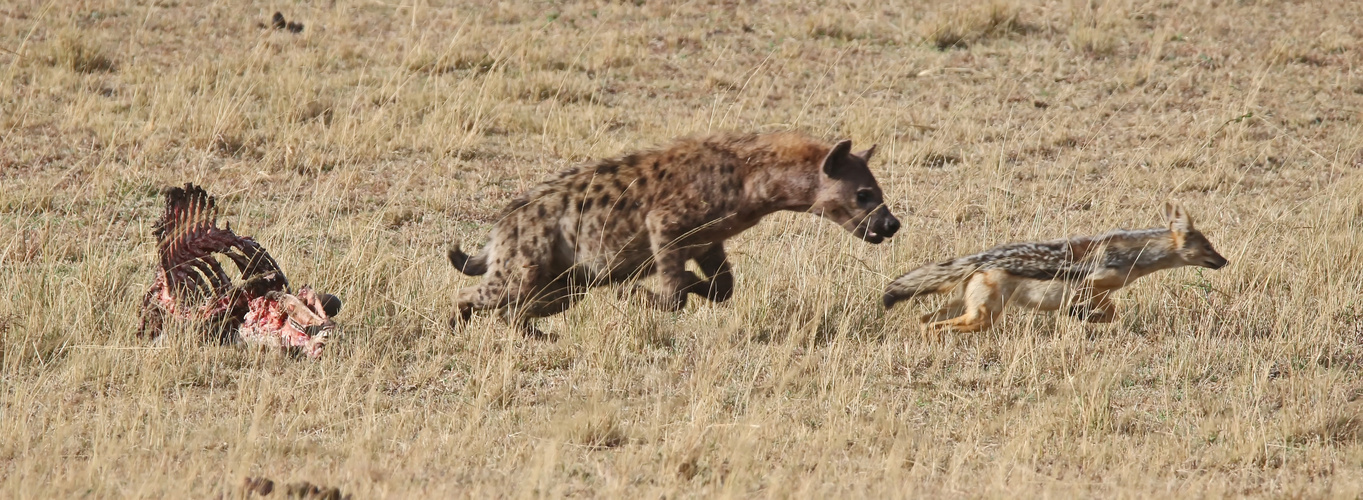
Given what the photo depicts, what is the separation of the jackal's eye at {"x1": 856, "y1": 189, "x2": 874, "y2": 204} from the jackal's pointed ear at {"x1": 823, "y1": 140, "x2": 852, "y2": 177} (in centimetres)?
17

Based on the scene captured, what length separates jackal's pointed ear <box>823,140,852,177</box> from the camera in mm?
6886

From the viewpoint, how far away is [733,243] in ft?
28.8

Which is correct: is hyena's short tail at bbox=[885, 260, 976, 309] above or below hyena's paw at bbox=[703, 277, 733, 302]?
above

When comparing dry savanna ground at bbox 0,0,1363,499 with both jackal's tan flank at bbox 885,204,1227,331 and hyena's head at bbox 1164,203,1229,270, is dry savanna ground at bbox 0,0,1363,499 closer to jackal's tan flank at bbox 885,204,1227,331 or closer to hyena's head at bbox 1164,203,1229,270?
jackal's tan flank at bbox 885,204,1227,331

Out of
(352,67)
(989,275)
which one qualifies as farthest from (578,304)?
(352,67)

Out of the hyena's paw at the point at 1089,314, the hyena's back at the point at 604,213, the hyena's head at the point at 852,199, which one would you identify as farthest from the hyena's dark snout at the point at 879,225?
the hyena's paw at the point at 1089,314

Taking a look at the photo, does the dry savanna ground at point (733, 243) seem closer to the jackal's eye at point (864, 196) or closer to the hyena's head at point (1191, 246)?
the hyena's head at point (1191, 246)

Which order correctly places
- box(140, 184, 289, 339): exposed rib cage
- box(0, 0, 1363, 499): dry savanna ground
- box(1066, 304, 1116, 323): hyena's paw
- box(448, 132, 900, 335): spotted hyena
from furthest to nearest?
box(1066, 304, 1116, 323): hyena's paw → box(448, 132, 900, 335): spotted hyena → box(140, 184, 289, 339): exposed rib cage → box(0, 0, 1363, 499): dry savanna ground

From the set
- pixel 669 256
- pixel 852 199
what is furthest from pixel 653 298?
pixel 852 199

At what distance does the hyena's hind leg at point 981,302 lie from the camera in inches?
265

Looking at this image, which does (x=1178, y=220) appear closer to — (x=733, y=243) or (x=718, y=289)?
(x=718, y=289)

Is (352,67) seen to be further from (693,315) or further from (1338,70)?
(1338,70)

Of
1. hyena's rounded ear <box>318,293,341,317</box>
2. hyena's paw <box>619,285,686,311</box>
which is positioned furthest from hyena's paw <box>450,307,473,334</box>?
hyena's paw <box>619,285,686,311</box>

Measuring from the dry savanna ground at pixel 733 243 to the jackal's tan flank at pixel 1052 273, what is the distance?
187 mm
